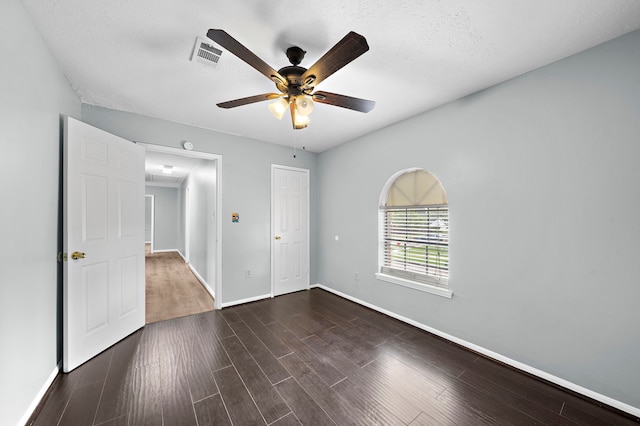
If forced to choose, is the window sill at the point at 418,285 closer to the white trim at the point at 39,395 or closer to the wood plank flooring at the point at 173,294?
the wood plank flooring at the point at 173,294

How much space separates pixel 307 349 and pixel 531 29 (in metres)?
3.15

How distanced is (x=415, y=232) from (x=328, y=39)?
2298mm

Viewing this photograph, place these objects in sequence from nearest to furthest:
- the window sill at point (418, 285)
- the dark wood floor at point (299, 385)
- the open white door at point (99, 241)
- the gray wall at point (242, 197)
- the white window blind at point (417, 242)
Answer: the dark wood floor at point (299, 385), the open white door at point (99, 241), the window sill at point (418, 285), the white window blind at point (417, 242), the gray wall at point (242, 197)

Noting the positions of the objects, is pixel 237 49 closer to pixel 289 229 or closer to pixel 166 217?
pixel 289 229

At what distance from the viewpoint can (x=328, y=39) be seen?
5.47 ft

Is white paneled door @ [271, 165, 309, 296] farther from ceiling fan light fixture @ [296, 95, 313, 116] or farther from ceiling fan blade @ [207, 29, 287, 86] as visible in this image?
ceiling fan blade @ [207, 29, 287, 86]

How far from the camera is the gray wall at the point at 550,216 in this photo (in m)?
1.63

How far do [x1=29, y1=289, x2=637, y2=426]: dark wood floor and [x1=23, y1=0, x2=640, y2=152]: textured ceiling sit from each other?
102 inches

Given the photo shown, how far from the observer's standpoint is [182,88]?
2305 millimetres

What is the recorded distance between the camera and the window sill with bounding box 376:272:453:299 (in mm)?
2549

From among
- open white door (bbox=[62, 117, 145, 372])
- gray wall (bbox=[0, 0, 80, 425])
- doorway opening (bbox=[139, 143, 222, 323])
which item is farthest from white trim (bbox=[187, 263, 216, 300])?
gray wall (bbox=[0, 0, 80, 425])

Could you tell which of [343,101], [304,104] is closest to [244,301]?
[304,104]

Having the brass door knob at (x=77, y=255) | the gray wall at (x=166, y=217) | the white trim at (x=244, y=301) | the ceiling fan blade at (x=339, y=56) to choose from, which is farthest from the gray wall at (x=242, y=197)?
the gray wall at (x=166, y=217)

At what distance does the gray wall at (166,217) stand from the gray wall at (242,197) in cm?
629
